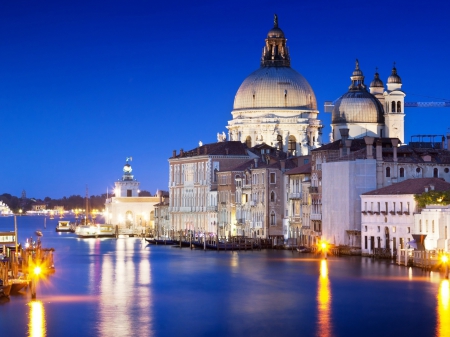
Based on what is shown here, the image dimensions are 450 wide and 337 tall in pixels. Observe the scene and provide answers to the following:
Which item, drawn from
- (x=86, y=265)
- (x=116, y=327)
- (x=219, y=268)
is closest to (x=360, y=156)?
(x=219, y=268)

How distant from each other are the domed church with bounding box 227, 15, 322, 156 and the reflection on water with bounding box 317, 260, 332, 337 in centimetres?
3700

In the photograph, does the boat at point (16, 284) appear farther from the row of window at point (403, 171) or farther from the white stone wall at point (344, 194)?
the row of window at point (403, 171)

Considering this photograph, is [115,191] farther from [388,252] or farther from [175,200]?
[388,252]

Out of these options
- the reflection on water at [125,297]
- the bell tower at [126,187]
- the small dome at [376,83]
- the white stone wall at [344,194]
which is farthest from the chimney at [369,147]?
the bell tower at [126,187]

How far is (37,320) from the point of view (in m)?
34.6

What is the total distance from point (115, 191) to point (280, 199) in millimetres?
38664

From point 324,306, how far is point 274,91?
48.2 metres

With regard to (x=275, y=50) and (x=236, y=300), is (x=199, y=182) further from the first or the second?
(x=236, y=300)

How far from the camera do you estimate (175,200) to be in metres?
86.4

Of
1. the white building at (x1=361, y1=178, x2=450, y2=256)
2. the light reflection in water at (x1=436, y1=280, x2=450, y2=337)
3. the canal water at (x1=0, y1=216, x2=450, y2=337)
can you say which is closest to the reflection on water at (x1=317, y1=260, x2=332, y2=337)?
the canal water at (x1=0, y1=216, x2=450, y2=337)

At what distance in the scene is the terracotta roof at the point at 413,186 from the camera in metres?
51.5

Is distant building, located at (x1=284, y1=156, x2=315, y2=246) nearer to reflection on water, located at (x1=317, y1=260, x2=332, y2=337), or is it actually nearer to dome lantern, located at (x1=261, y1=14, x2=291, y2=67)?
reflection on water, located at (x1=317, y1=260, x2=332, y2=337)

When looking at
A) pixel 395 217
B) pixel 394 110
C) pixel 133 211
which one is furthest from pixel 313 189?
pixel 133 211

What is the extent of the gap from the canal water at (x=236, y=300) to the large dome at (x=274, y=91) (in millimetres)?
30640
